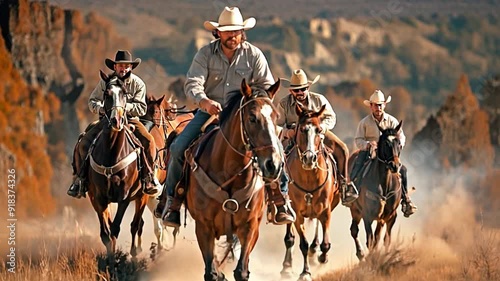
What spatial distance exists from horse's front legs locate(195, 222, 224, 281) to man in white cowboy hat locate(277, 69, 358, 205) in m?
4.22

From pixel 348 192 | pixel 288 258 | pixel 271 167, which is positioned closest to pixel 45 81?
pixel 348 192

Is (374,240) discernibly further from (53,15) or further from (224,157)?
(53,15)

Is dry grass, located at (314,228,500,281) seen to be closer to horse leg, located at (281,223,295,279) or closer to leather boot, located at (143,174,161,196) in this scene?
horse leg, located at (281,223,295,279)

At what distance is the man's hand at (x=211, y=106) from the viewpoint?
11500 millimetres

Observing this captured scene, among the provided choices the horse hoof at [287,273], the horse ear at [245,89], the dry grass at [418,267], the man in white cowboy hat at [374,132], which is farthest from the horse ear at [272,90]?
the man in white cowboy hat at [374,132]

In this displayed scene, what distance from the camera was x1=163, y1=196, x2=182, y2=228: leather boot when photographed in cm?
1193

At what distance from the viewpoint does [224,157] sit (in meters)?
11.5

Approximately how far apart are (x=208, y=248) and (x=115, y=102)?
3273 millimetres

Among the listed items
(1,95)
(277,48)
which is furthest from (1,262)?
(277,48)

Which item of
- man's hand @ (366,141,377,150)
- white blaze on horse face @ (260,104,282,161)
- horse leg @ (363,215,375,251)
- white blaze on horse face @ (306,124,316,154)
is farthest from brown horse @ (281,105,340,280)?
white blaze on horse face @ (260,104,282,161)

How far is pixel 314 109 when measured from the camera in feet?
53.1

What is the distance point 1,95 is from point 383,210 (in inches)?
809

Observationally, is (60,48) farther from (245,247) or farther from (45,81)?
(245,247)

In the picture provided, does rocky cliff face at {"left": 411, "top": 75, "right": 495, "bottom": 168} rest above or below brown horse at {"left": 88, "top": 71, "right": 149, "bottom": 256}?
below
